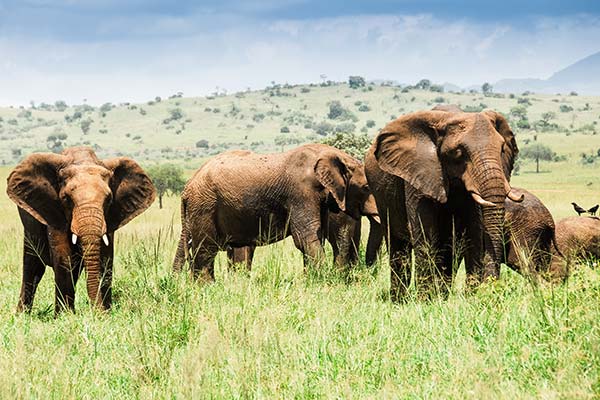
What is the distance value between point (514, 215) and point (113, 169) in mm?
4911

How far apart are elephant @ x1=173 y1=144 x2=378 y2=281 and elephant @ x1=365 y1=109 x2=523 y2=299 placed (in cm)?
217

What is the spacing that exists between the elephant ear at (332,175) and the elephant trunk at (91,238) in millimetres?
3682

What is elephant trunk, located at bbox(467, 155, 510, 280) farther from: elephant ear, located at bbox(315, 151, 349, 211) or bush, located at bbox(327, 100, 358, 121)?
bush, located at bbox(327, 100, 358, 121)

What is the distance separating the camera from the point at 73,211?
8.56m

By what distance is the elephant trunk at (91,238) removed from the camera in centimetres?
832

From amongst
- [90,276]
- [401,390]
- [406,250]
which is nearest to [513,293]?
[401,390]

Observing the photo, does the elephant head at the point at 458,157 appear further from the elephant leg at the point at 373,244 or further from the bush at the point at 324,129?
the bush at the point at 324,129

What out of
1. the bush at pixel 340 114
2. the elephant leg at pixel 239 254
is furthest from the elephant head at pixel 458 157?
the bush at pixel 340 114

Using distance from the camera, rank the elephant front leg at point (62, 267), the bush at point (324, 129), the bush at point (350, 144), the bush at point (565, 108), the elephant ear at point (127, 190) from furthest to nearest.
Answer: the bush at point (565, 108) → the bush at point (324, 129) → the bush at point (350, 144) → the elephant ear at point (127, 190) → the elephant front leg at point (62, 267)

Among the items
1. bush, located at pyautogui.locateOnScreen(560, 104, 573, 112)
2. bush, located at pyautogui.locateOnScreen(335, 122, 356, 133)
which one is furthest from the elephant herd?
bush, located at pyautogui.locateOnScreen(560, 104, 573, 112)

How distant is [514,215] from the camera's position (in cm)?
1041

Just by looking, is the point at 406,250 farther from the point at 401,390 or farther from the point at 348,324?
the point at 401,390

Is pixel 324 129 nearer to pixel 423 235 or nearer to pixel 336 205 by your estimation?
pixel 336 205

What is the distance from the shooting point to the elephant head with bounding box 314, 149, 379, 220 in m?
11.3
